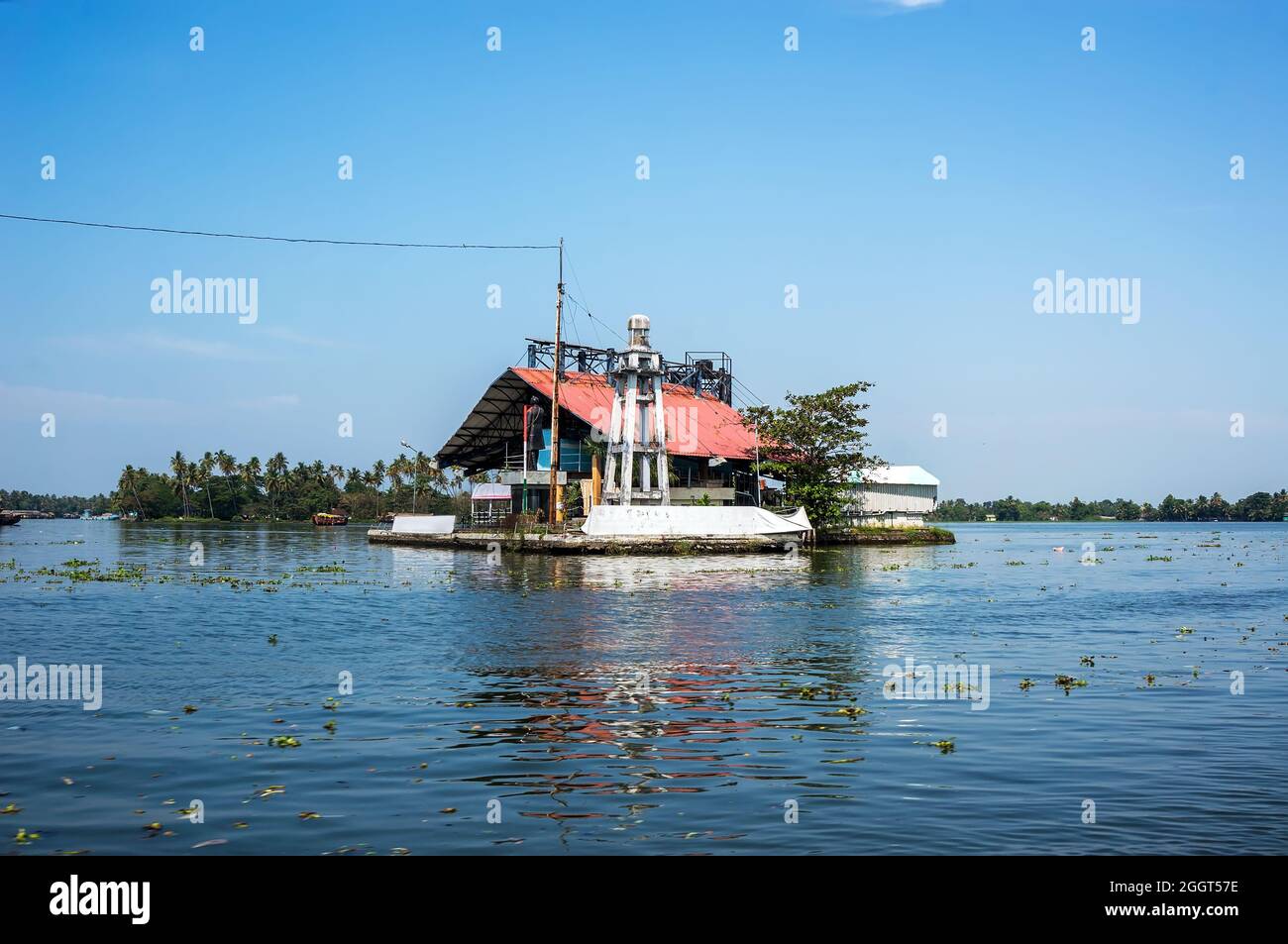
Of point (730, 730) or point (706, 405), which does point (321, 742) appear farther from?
point (706, 405)

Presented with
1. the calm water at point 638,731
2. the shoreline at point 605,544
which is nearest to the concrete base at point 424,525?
the shoreline at point 605,544

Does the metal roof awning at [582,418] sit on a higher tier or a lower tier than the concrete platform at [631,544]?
higher

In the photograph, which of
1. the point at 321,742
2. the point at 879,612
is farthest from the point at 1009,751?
the point at 879,612

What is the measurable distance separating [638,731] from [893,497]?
9944 cm

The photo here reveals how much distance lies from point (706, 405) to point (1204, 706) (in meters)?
86.5

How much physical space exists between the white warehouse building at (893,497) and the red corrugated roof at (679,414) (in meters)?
14.2

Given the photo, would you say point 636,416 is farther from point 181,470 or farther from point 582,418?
point 181,470

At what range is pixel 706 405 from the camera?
104 meters

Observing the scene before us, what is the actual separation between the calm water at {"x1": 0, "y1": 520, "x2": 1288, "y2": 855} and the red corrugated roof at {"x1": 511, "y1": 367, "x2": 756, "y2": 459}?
5136cm

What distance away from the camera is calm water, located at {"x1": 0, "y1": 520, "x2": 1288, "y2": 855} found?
10711 millimetres

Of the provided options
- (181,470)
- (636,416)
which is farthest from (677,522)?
(181,470)

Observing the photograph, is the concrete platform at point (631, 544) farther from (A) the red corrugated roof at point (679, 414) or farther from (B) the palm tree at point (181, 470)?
(B) the palm tree at point (181, 470)

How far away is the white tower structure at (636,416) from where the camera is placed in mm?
73062

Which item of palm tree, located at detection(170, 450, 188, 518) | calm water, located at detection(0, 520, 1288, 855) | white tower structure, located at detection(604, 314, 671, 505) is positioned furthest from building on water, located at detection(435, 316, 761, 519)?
palm tree, located at detection(170, 450, 188, 518)
